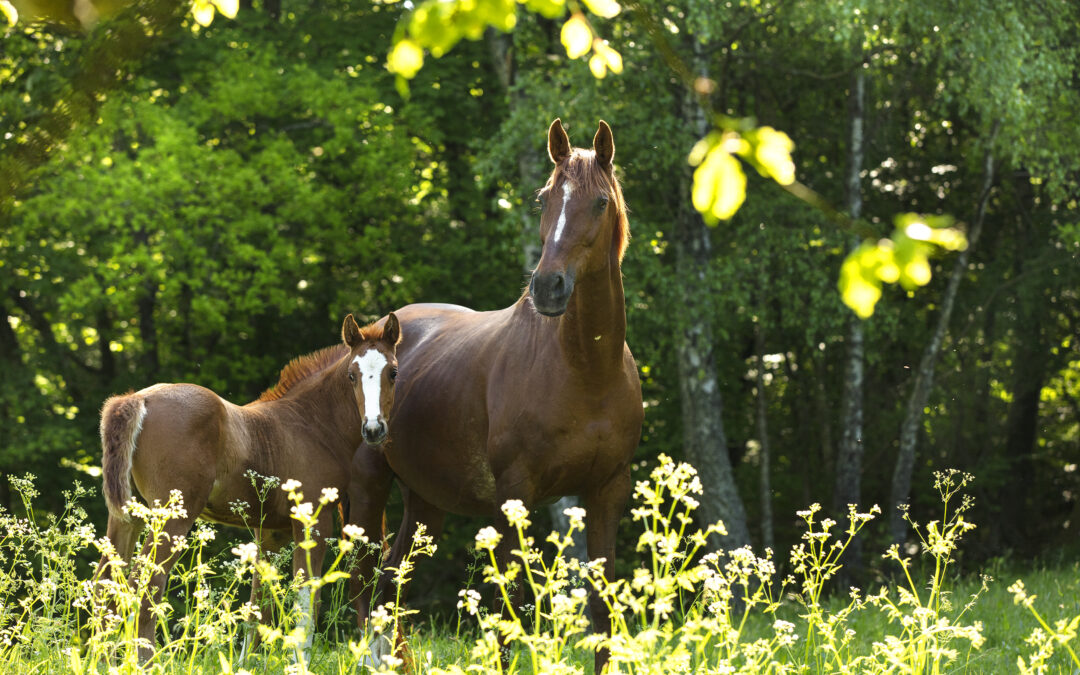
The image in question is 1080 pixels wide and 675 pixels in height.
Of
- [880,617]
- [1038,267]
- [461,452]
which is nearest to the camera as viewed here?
[461,452]

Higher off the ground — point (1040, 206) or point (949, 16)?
point (949, 16)

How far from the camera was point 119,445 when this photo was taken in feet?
18.5

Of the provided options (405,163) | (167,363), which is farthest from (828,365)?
(167,363)

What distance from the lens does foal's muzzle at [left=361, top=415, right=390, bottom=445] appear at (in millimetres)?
5898

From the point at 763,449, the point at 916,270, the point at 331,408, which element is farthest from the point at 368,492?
the point at 763,449

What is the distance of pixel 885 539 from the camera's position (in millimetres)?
18156

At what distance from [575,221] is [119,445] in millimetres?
2623

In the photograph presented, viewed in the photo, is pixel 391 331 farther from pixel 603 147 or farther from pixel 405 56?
pixel 405 56

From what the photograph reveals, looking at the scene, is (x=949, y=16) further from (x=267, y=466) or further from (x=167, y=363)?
(x=167, y=363)

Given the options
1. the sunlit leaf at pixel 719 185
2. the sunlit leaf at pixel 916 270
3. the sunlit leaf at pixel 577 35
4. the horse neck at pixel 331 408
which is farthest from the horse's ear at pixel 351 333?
the sunlit leaf at pixel 916 270

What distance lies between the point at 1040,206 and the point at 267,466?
1777 cm

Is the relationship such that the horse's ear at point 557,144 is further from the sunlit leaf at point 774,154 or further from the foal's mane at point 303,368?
the sunlit leaf at point 774,154

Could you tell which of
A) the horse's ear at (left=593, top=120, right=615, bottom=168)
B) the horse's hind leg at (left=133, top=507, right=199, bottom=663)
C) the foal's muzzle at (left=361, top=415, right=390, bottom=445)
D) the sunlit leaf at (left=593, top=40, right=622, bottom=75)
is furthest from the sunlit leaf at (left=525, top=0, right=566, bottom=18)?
the foal's muzzle at (left=361, top=415, right=390, bottom=445)

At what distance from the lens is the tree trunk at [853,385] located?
16875 millimetres
